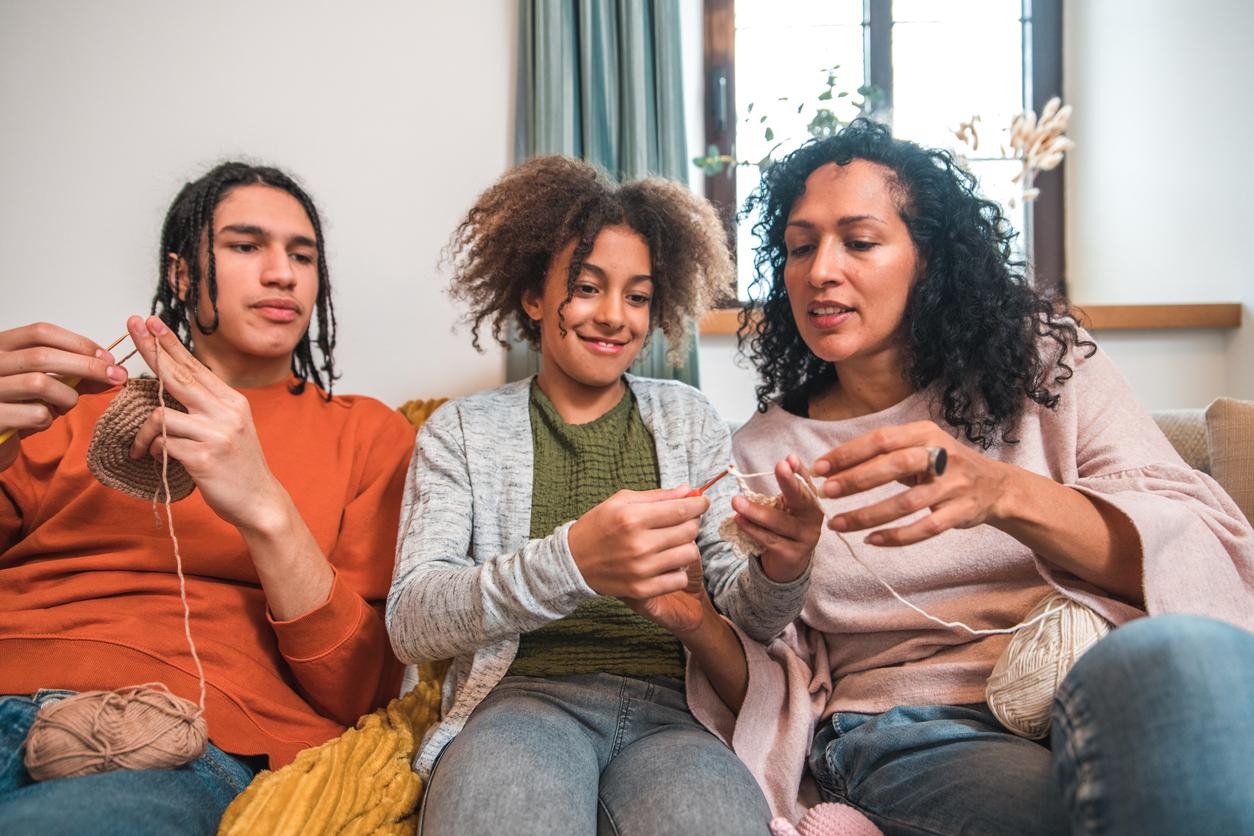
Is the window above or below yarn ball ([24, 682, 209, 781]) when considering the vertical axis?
above

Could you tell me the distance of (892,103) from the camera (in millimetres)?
2346

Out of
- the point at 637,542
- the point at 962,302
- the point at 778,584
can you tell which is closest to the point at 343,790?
the point at 637,542

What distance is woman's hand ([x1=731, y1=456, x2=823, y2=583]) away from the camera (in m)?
1.03

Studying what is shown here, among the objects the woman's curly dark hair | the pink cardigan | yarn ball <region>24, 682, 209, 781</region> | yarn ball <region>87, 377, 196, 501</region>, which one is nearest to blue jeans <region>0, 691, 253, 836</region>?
yarn ball <region>24, 682, 209, 781</region>

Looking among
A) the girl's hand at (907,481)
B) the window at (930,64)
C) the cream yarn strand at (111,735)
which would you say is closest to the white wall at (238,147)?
the window at (930,64)

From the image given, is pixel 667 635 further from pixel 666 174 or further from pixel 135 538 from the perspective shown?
pixel 666 174

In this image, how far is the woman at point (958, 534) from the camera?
72 centimetres

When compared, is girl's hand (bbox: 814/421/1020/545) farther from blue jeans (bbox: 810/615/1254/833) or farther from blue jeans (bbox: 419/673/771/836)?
blue jeans (bbox: 419/673/771/836)

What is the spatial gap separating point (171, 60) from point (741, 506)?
1.67 meters

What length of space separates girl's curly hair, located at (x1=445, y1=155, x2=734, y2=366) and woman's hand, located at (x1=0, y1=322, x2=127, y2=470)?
0.58 m

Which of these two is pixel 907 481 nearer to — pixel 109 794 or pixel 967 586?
pixel 967 586

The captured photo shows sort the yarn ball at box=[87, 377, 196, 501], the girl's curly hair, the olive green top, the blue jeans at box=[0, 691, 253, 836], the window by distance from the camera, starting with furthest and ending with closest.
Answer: the window < the girl's curly hair < the olive green top < the yarn ball at box=[87, 377, 196, 501] < the blue jeans at box=[0, 691, 253, 836]

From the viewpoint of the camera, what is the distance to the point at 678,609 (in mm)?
1103

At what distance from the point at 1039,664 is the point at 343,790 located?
0.78m
